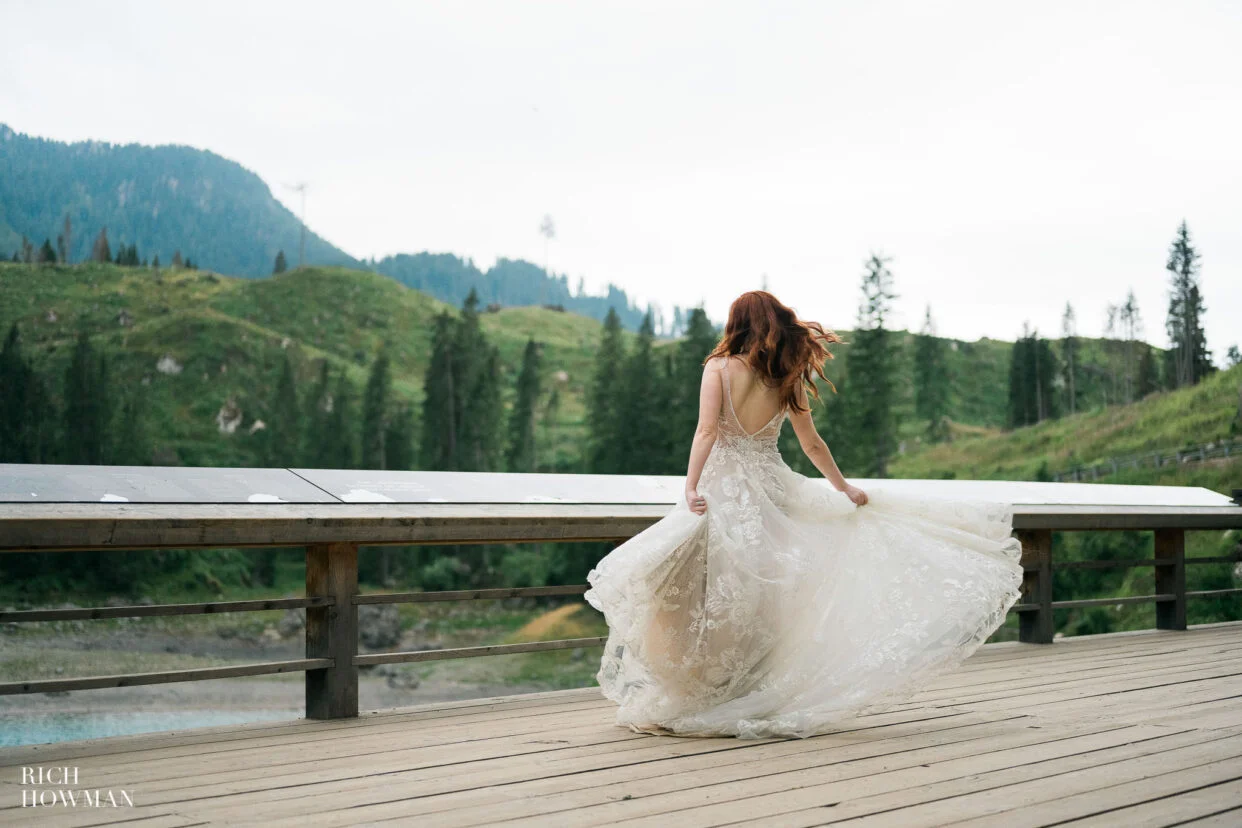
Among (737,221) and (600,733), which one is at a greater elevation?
(737,221)

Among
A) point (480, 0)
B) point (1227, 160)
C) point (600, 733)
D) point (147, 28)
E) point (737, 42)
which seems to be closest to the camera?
point (600, 733)

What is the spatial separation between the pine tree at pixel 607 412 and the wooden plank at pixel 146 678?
144 feet

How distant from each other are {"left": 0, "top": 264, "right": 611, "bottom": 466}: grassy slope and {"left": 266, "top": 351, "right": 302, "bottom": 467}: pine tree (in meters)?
3.12

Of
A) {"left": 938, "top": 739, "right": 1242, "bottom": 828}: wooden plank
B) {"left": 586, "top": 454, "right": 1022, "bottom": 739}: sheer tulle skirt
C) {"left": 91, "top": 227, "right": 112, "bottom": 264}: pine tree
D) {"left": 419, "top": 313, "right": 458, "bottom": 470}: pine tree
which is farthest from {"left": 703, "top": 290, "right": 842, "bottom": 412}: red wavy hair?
{"left": 91, "top": 227, "right": 112, "bottom": 264}: pine tree

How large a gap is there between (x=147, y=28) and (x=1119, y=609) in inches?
3834

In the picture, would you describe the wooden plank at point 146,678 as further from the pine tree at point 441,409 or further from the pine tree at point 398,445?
the pine tree at point 398,445

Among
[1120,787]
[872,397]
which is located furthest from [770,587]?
[872,397]

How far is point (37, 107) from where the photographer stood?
8856 centimetres

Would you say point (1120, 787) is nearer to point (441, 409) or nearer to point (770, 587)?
point (770, 587)

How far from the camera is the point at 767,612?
4.08 metres

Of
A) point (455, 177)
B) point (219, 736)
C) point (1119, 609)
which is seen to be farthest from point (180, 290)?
point (219, 736)

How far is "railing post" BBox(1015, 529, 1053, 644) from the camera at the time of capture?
718 cm

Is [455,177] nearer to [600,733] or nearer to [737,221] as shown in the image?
[737,221]

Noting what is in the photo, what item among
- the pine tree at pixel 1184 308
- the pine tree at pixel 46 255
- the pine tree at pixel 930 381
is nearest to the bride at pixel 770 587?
the pine tree at pixel 1184 308
